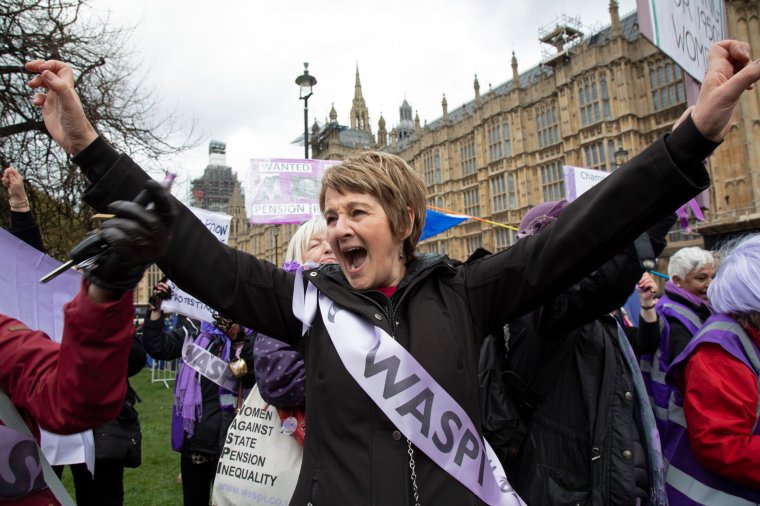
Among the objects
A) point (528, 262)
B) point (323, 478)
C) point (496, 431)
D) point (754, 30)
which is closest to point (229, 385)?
point (496, 431)

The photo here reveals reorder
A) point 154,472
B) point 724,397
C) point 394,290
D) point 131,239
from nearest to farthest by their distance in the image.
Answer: point 131,239
point 394,290
point 724,397
point 154,472

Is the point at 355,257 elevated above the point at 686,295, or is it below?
above

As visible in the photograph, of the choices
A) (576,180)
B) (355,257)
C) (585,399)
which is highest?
(576,180)

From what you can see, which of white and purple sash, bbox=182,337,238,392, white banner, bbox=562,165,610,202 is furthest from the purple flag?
white banner, bbox=562,165,610,202

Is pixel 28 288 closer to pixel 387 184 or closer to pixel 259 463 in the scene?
pixel 259 463

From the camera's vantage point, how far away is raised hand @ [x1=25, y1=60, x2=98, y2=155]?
1356 mm

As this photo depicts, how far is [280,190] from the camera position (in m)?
8.24

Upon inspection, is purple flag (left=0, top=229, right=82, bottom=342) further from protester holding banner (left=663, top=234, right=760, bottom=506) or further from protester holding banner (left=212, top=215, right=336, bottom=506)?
protester holding banner (left=663, top=234, right=760, bottom=506)

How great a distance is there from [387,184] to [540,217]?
1032 mm

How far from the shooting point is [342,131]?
190ft

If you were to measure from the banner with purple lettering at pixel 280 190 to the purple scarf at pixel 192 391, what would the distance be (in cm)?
445

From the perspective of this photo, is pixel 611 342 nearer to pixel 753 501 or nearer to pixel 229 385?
pixel 753 501

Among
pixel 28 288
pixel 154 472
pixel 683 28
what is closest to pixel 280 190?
pixel 154 472

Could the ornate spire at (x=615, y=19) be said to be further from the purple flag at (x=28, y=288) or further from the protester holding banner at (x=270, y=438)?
the purple flag at (x=28, y=288)
